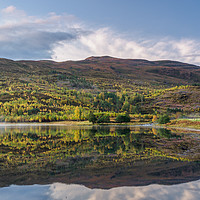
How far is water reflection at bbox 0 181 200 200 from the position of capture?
24.7ft

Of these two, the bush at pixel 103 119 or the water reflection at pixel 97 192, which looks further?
the bush at pixel 103 119

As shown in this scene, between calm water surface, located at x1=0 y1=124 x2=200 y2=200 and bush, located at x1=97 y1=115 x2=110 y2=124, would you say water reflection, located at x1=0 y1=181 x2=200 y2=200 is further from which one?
bush, located at x1=97 y1=115 x2=110 y2=124

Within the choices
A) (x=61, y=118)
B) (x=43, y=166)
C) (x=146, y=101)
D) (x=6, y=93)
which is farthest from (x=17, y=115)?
(x=43, y=166)

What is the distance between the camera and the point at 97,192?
26.5ft

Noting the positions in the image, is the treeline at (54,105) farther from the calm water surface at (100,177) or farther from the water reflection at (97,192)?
the water reflection at (97,192)

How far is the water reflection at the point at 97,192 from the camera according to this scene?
7.54 metres

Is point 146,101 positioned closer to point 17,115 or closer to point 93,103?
point 93,103

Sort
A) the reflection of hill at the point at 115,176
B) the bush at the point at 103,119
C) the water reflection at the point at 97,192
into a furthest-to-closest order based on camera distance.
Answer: the bush at the point at 103,119 < the reflection of hill at the point at 115,176 < the water reflection at the point at 97,192

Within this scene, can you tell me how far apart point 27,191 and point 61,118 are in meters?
89.0

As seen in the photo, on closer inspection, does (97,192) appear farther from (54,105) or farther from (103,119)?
(54,105)

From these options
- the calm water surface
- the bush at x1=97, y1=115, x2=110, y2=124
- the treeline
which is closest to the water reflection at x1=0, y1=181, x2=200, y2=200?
the calm water surface

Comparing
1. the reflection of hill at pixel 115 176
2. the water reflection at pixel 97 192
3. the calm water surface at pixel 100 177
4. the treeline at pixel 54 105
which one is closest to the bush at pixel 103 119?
the treeline at pixel 54 105

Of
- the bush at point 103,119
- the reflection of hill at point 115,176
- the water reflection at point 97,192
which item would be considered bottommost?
the bush at point 103,119

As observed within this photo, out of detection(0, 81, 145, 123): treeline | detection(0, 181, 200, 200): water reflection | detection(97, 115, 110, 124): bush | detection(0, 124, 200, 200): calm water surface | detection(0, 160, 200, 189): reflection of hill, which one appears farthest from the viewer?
detection(0, 81, 145, 123): treeline
